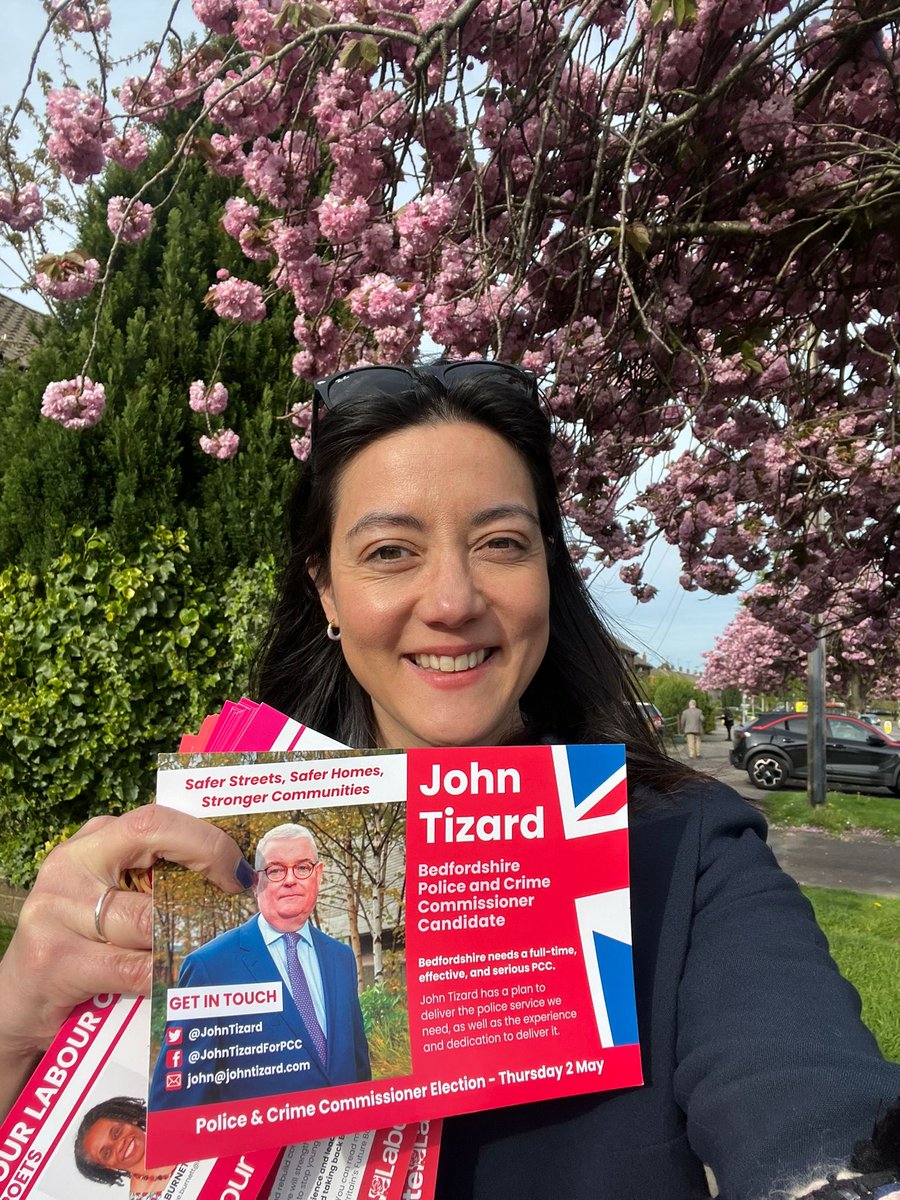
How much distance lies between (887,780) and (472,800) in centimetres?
1893

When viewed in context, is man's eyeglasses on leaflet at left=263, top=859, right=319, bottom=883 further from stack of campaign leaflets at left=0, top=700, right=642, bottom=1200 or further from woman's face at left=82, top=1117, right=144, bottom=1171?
woman's face at left=82, top=1117, right=144, bottom=1171

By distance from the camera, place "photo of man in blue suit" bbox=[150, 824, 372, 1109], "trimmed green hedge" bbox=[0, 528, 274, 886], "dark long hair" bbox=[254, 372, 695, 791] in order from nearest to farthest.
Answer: "photo of man in blue suit" bbox=[150, 824, 372, 1109], "dark long hair" bbox=[254, 372, 695, 791], "trimmed green hedge" bbox=[0, 528, 274, 886]

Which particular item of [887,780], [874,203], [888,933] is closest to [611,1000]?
[874,203]

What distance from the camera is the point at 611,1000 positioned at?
40.9 inches

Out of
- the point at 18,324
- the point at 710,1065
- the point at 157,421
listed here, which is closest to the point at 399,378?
the point at 710,1065

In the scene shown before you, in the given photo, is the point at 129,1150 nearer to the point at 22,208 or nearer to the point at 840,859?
the point at 22,208

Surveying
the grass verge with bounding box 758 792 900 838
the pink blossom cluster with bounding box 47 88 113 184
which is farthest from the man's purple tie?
the grass verge with bounding box 758 792 900 838

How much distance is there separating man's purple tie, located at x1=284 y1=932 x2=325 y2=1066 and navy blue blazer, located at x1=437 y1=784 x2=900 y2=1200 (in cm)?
31

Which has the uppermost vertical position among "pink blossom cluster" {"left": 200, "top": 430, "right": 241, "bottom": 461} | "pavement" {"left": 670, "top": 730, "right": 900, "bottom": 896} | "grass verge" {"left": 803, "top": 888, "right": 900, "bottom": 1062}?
"pink blossom cluster" {"left": 200, "top": 430, "right": 241, "bottom": 461}

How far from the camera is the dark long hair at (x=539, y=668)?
1374 mm

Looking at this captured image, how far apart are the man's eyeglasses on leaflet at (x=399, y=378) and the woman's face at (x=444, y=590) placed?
14 centimetres

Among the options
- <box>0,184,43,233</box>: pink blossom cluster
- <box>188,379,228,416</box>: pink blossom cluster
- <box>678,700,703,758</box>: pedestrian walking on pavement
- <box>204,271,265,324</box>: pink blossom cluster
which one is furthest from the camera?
<box>678,700,703,758</box>: pedestrian walking on pavement

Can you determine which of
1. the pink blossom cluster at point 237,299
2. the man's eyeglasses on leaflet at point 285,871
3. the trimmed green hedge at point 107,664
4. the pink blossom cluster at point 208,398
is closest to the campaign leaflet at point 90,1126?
the man's eyeglasses on leaflet at point 285,871

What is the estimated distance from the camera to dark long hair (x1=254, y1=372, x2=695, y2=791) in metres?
1.37
